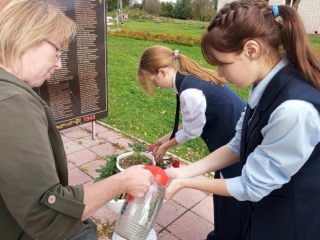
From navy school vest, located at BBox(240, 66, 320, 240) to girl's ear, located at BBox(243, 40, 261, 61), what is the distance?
13 centimetres

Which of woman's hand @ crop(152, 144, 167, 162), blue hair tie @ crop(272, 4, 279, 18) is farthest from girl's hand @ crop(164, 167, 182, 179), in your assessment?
blue hair tie @ crop(272, 4, 279, 18)

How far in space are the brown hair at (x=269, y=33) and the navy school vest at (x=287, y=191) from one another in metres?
0.07

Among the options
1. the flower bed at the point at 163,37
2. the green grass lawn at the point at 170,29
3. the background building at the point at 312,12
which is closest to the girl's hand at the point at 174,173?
the flower bed at the point at 163,37

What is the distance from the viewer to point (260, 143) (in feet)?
4.34

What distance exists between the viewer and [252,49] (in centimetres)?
124

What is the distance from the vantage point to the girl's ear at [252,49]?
1.23m

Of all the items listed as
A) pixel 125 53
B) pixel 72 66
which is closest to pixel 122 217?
pixel 72 66

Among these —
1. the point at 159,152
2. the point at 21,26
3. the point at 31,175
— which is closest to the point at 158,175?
the point at 31,175

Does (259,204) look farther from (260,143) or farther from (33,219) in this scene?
(33,219)

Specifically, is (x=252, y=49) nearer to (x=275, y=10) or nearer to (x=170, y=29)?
(x=275, y=10)

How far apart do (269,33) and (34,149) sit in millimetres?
1032

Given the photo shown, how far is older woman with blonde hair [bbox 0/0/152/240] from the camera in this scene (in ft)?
2.94

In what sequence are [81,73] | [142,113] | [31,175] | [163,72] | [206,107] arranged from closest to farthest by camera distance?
[31,175]
[206,107]
[163,72]
[81,73]
[142,113]

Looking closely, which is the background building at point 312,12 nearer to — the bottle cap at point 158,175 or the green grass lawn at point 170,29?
the green grass lawn at point 170,29
